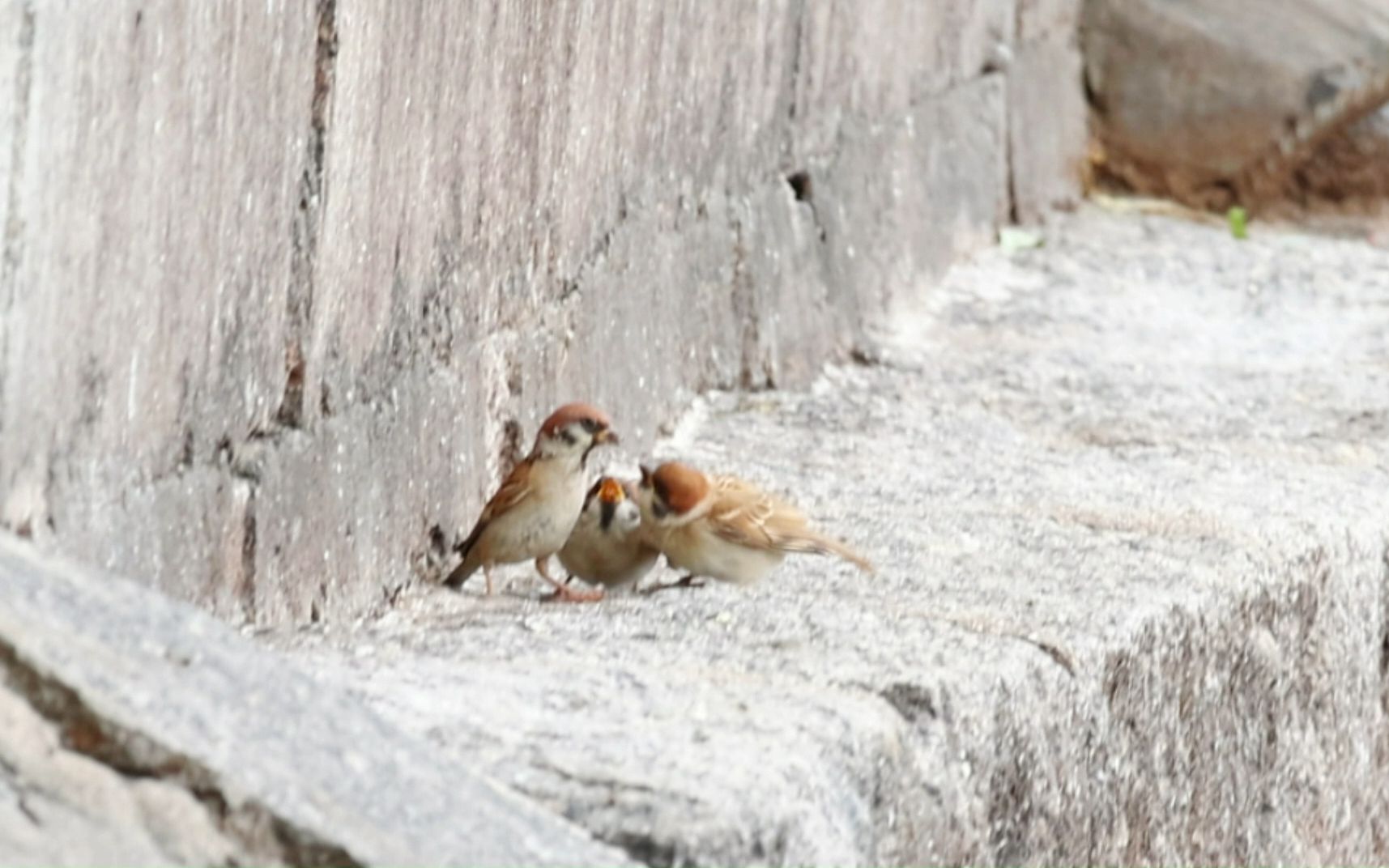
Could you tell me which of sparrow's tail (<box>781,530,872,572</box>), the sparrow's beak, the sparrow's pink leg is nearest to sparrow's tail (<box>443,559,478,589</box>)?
the sparrow's pink leg

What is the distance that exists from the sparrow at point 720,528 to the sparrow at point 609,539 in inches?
1.1

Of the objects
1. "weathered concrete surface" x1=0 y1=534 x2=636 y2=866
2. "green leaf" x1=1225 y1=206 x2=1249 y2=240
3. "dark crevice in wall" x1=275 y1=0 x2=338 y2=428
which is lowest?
"green leaf" x1=1225 y1=206 x2=1249 y2=240

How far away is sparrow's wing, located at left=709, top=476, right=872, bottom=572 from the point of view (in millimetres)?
3660

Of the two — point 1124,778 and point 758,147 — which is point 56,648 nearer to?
point 1124,778

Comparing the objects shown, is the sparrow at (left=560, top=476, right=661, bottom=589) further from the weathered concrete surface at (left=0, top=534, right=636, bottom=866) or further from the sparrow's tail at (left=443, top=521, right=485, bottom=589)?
the weathered concrete surface at (left=0, top=534, right=636, bottom=866)

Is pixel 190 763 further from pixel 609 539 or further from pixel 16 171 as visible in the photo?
pixel 609 539

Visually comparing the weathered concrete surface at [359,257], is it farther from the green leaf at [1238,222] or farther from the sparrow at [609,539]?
the green leaf at [1238,222]

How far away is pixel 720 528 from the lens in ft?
12.0

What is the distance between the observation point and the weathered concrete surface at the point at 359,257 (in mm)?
2605

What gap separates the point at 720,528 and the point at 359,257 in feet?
2.45

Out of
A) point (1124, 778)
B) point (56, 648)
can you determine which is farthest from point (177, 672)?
point (1124, 778)

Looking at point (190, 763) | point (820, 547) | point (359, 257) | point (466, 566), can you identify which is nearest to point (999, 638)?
point (820, 547)

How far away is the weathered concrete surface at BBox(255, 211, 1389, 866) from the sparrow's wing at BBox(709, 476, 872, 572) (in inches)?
3.7

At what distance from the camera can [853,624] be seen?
11.4 ft
